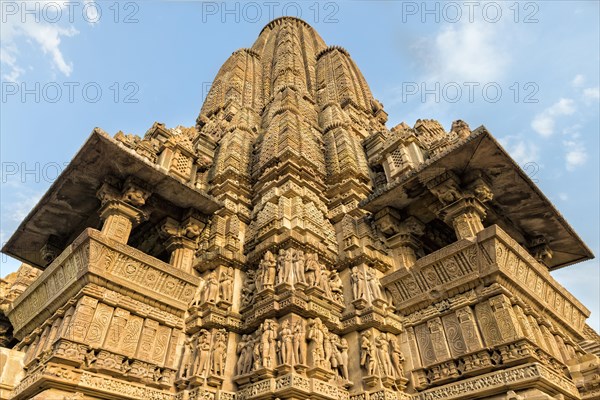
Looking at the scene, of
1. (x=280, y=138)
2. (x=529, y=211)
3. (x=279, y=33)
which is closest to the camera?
(x=529, y=211)

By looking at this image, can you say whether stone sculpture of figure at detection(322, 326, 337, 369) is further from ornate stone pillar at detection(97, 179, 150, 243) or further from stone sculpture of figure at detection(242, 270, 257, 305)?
ornate stone pillar at detection(97, 179, 150, 243)

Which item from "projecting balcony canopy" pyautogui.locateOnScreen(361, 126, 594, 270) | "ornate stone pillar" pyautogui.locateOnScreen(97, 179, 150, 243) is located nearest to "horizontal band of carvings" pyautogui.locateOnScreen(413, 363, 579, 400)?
"projecting balcony canopy" pyautogui.locateOnScreen(361, 126, 594, 270)

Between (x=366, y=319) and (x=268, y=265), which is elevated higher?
(x=268, y=265)

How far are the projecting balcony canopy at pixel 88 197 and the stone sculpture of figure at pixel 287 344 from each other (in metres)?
4.21

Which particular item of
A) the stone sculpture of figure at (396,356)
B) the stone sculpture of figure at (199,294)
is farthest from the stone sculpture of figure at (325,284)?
the stone sculpture of figure at (199,294)

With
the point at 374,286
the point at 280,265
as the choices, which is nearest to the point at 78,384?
the point at 280,265

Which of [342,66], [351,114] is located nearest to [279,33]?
[342,66]

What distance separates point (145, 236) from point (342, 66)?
60.4ft

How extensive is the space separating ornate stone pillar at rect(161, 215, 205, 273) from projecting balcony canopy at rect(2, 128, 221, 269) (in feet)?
1.06

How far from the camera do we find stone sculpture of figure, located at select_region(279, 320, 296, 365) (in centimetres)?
739

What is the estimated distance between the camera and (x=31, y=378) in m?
6.97

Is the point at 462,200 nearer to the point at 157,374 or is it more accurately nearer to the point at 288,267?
the point at 288,267

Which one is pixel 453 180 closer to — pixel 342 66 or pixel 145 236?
pixel 145 236

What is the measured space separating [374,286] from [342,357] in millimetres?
1891
